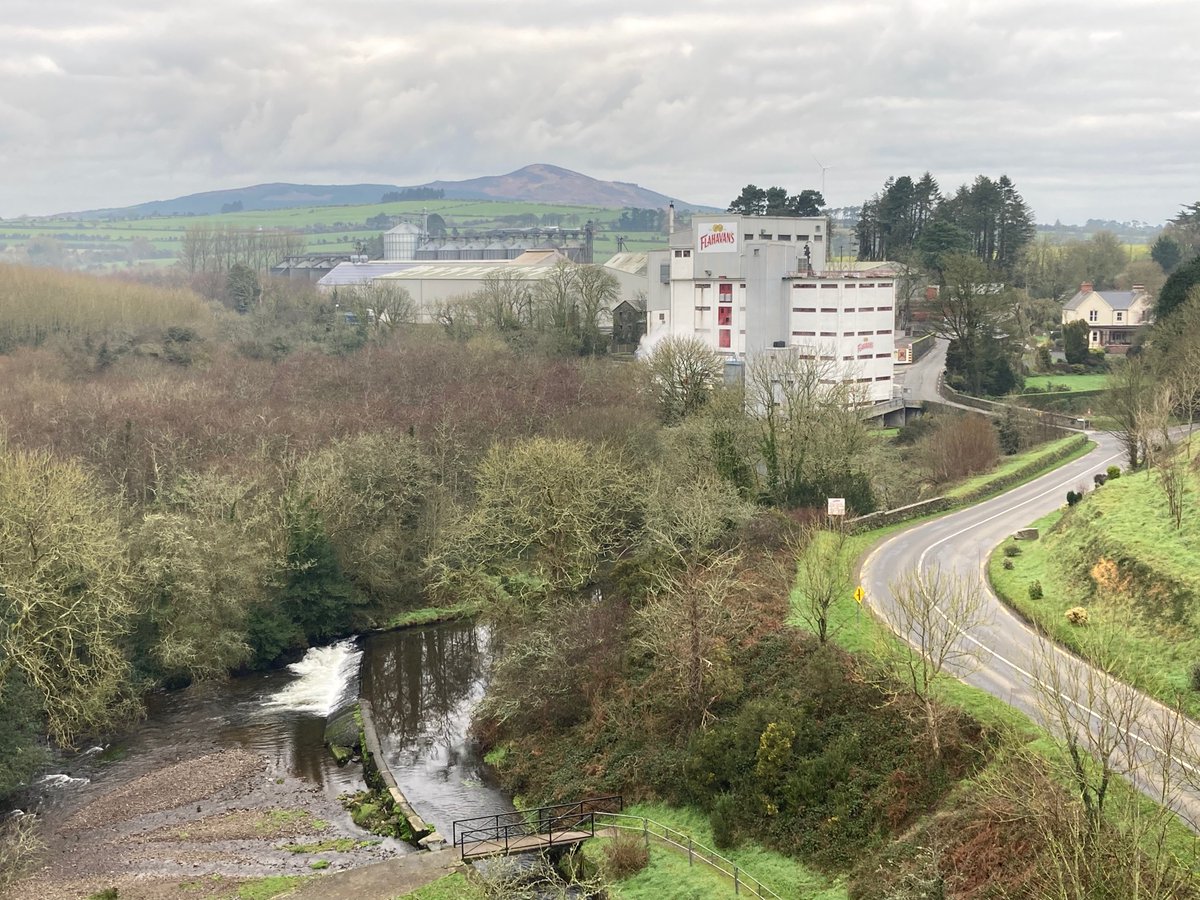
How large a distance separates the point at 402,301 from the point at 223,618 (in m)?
65.9

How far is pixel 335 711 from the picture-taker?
40031mm

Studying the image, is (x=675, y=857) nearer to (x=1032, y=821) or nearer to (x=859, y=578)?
(x=1032, y=821)

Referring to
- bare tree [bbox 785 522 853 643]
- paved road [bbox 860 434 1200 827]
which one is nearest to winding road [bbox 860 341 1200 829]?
paved road [bbox 860 434 1200 827]

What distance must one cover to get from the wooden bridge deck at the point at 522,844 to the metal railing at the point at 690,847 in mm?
1093

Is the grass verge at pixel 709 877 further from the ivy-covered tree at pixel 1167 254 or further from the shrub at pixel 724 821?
the ivy-covered tree at pixel 1167 254

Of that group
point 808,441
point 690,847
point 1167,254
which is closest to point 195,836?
point 690,847

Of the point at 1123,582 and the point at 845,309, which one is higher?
the point at 845,309

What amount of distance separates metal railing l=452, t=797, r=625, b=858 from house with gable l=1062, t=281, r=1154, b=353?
8166 centimetres

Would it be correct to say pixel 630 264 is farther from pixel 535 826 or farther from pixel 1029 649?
pixel 535 826

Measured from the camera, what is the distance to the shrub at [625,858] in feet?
88.6

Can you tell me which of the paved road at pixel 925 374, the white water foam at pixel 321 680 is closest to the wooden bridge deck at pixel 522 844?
the white water foam at pixel 321 680

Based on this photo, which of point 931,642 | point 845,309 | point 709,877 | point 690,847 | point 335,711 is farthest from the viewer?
point 845,309

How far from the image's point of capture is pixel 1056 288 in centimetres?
12562

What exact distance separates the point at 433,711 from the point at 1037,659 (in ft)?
67.7
